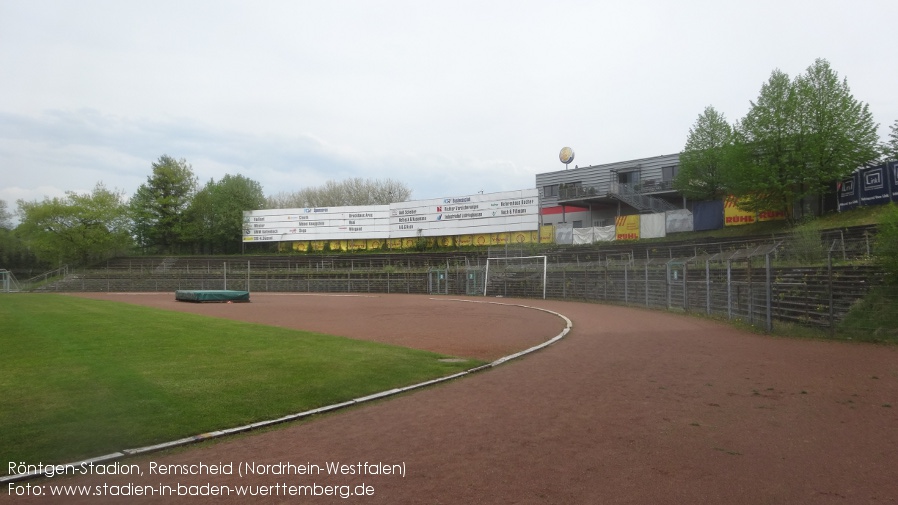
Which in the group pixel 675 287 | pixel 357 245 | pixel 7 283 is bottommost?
pixel 7 283

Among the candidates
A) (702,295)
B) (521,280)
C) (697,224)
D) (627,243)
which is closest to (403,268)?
(521,280)

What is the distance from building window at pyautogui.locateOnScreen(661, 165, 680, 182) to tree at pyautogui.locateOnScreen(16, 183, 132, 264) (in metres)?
63.2

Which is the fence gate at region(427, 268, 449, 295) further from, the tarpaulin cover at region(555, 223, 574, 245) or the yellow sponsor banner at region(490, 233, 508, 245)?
the tarpaulin cover at region(555, 223, 574, 245)

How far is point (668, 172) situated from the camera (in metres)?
51.0

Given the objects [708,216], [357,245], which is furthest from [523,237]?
[357,245]

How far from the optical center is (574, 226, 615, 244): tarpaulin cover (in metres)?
46.8

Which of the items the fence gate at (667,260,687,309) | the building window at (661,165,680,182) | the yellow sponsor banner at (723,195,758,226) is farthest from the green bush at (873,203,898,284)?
the building window at (661,165,680,182)

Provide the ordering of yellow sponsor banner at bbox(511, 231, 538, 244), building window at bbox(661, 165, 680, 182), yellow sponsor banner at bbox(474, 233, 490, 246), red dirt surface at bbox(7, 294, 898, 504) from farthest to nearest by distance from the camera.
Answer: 1. yellow sponsor banner at bbox(474, 233, 490, 246)
2. yellow sponsor banner at bbox(511, 231, 538, 244)
3. building window at bbox(661, 165, 680, 182)
4. red dirt surface at bbox(7, 294, 898, 504)

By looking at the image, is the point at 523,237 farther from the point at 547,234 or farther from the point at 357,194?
the point at 357,194

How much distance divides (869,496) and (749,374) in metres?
5.57

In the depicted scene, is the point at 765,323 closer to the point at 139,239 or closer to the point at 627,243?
the point at 627,243

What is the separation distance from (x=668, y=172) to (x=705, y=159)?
666 centimetres

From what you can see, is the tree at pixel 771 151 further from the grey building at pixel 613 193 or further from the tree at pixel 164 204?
the tree at pixel 164 204

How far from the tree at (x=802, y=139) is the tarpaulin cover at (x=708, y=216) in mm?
4766
